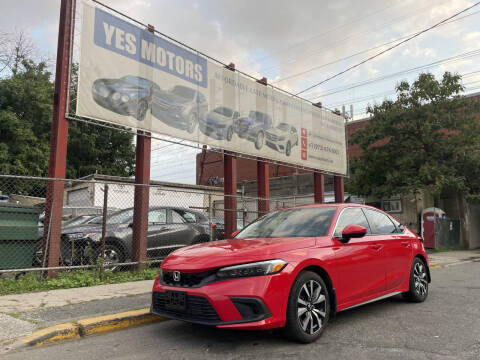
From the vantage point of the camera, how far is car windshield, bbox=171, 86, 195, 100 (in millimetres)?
10126

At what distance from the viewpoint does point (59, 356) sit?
12.6ft

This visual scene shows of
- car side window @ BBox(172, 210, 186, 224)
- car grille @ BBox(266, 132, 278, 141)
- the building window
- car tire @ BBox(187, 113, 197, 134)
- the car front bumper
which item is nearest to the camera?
the car front bumper

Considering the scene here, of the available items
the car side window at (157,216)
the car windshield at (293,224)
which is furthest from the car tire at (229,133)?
the car windshield at (293,224)

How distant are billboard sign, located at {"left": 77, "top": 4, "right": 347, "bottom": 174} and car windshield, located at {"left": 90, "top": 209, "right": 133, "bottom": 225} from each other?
2.00 m

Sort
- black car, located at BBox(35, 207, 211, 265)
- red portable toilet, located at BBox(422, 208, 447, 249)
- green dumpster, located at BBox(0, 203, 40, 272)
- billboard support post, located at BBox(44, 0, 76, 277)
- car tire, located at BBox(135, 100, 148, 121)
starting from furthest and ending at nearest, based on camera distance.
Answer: red portable toilet, located at BBox(422, 208, 447, 249) < car tire, located at BBox(135, 100, 148, 121) < black car, located at BBox(35, 207, 211, 265) < billboard support post, located at BBox(44, 0, 76, 277) < green dumpster, located at BBox(0, 203, 40, 272)

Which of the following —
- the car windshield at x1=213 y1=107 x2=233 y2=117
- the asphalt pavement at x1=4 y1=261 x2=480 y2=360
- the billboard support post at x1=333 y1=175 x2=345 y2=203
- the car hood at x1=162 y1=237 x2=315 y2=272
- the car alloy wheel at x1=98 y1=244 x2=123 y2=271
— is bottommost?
the asphalt pavement at x1=4 y1=261 x2=480 y2=360

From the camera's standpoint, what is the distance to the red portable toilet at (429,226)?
18172 millimetres

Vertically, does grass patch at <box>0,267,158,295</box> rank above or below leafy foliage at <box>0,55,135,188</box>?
below

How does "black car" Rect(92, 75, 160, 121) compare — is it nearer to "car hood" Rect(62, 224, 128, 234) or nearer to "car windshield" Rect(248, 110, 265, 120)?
"car hood" Rect(62, 224, 128, 234)

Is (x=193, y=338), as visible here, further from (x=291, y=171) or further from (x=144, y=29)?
(x=291, y=171)

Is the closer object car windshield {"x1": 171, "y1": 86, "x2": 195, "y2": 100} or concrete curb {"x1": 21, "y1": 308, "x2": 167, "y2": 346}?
concrete curb {"x1": 21, "y1": 308, "x2": 167, "y2": 346}

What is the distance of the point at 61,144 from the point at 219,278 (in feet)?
17.9

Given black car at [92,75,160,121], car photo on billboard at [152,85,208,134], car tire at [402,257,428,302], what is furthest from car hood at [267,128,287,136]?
car tire at [402,257,428,302]

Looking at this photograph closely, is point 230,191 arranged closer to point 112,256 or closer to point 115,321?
point 112,256
